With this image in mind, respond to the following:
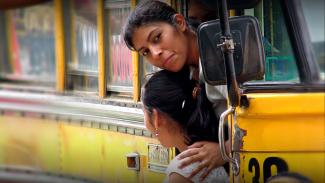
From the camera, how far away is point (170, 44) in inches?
121

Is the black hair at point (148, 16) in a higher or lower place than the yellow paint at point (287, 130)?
higher

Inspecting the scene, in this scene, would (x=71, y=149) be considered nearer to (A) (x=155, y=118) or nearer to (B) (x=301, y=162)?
(A) (x=155, y=118)

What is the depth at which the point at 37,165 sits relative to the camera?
5.18 m

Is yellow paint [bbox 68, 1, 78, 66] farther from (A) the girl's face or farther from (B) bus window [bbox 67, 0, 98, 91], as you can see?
(A) the girl's face

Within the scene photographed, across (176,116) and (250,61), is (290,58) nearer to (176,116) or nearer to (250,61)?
(250,61)

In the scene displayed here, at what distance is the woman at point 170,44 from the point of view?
3061 mm

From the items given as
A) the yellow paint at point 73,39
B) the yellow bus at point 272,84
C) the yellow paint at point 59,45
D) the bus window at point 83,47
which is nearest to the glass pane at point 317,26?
the yellow bus at point 272,84

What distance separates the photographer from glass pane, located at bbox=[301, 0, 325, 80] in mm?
2732

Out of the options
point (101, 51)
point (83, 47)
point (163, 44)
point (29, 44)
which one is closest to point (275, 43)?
point (163, 44)

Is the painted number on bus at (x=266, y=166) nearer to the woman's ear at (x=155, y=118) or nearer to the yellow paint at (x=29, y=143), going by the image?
the woman's ear at (x=155, y=118)

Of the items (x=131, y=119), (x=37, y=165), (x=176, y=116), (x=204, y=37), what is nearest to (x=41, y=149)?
(x=37, y=165)

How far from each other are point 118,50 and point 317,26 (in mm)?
1659

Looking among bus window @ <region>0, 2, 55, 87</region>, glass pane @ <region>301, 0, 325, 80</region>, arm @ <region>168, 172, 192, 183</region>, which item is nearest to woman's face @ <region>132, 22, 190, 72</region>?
arm @ <region>168, 172, 192, 183</region>

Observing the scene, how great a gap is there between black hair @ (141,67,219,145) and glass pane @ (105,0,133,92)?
74 centimetres
